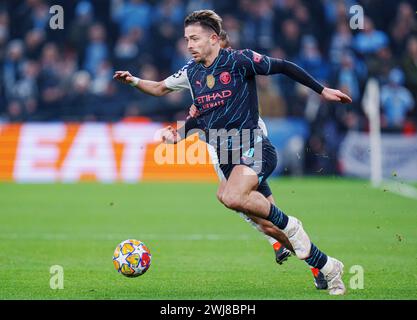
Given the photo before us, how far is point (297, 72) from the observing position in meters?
7.75

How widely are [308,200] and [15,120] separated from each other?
8.23 metres

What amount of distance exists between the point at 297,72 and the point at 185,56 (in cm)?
1401

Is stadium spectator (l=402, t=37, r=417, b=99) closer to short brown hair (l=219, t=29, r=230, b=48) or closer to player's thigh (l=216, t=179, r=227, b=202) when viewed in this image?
short brown hair (l=219, t=29, r=230, b=48)

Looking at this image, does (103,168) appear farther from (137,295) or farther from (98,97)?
(137,295)

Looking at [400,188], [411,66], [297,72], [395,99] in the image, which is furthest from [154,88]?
[411,66]

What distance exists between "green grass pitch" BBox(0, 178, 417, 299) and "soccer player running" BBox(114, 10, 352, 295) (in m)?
0.78

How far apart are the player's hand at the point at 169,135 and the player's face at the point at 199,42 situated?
0.83m

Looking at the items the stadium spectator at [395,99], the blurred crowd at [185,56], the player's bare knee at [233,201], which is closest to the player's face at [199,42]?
the player's bare knee at [233,201]

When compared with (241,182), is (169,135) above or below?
above

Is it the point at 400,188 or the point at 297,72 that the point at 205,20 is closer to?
the point at 297,72

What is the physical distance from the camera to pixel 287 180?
2030 cm

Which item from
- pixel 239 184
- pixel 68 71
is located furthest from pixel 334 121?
pixel 239 184

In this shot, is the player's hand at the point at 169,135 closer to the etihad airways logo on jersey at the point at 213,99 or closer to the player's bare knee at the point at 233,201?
the etihad airways logo on jersey at the point at 213,99

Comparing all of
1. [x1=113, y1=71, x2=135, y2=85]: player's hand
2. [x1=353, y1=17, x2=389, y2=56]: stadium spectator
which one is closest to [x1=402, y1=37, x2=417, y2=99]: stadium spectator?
[x1=353, y1=17, x2=389, y2=56]: stadium spectator
